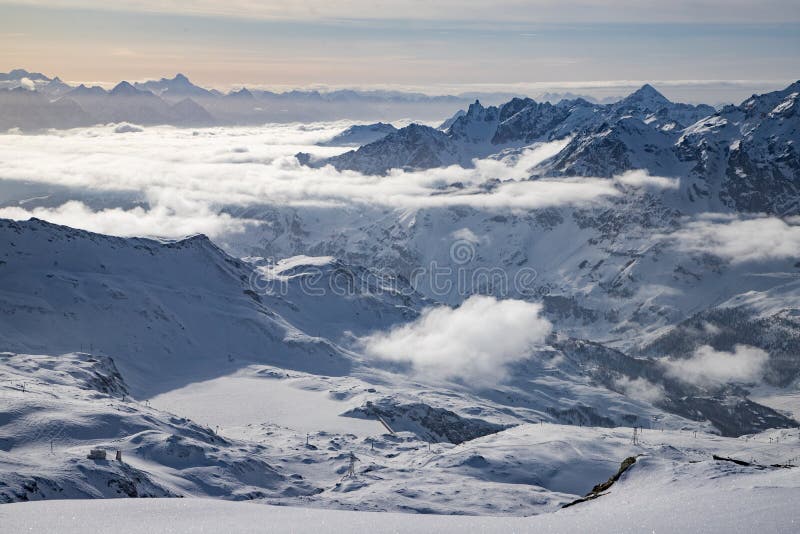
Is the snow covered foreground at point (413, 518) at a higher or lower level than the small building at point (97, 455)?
higher

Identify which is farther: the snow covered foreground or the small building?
the small building

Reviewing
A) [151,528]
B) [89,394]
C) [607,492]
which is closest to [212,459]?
[89,394]

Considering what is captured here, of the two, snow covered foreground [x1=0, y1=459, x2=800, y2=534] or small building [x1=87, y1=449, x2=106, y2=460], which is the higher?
snow covered foreground [x1=0, y1=459, x2=800, y2=534]

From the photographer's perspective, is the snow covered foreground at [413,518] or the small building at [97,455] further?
the small building at [97,455]

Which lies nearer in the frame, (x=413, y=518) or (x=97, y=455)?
(x=413, y=518)

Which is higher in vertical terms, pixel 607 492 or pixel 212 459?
pixel 607 492

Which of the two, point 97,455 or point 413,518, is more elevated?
point 413,518

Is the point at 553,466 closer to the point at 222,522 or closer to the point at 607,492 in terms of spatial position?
the point at 607,492

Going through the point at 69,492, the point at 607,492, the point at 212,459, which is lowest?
the point at 212,459
